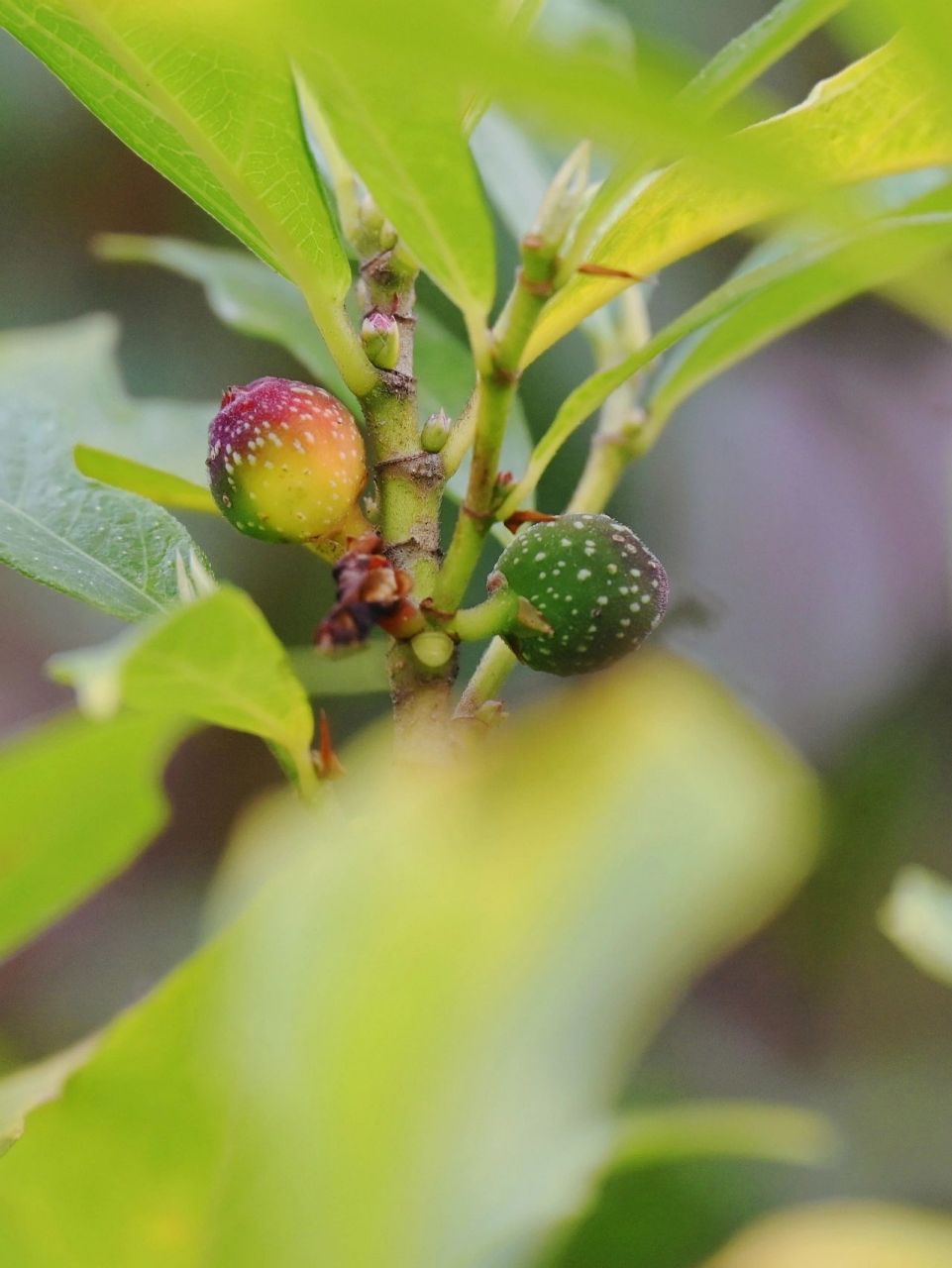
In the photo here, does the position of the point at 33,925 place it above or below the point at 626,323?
below

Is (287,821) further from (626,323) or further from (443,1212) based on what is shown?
(626,323)

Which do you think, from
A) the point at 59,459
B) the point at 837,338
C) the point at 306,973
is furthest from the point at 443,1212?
the point at 837,338

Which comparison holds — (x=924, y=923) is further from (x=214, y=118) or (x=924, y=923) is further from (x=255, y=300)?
(x=255, y=300)

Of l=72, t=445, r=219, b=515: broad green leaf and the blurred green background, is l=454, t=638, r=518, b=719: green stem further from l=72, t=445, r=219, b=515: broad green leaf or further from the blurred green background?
the blurred green background

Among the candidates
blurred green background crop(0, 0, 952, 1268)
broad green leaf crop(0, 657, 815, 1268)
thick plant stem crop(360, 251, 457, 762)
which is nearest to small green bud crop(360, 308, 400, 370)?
thick plant stem crop(360, 251, 457, 762)

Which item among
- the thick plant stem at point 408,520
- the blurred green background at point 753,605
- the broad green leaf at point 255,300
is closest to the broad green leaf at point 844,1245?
the thick plant stem at point 408,520
